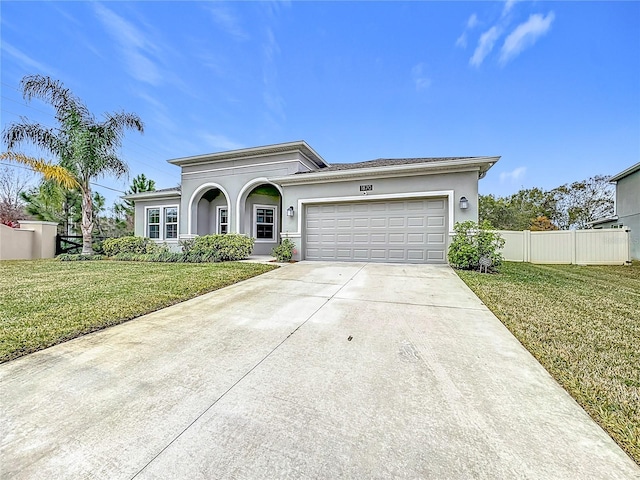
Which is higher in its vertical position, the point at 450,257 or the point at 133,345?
the point at 450,257

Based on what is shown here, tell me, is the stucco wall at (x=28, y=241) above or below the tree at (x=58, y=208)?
below

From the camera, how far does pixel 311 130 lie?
65.5ft

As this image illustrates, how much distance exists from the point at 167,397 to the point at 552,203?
31.4 metres

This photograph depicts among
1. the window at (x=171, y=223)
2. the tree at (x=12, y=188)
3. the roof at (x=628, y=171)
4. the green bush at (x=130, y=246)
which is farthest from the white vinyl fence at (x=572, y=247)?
the tree at (x=12, y=188)

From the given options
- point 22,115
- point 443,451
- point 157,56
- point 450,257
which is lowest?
point 443,451

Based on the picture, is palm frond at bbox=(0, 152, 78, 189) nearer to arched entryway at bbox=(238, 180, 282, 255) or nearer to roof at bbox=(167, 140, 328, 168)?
roof at bbox=(167, 140, 328, 168)

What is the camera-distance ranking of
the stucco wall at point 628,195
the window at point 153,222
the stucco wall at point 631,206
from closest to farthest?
1. the stucco wall at point 631,206
2. the stucco wall at point 628,195
3. the window at point 153,222

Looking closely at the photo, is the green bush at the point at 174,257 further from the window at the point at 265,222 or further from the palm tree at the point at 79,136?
the window at the point at 265,222

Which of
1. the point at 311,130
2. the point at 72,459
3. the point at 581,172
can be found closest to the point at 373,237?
the point at 72,459

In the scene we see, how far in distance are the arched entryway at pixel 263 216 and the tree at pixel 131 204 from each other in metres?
12.0

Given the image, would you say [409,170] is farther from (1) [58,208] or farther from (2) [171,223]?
(1) [58,208]

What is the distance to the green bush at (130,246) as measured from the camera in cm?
1298

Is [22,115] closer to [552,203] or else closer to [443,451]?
[443,451]

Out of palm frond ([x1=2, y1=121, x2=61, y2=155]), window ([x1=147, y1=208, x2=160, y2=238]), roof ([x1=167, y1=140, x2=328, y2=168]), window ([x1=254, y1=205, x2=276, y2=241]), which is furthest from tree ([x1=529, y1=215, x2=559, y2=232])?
palm frond ([x1=2, y1=121, x2=61, y2=155])
